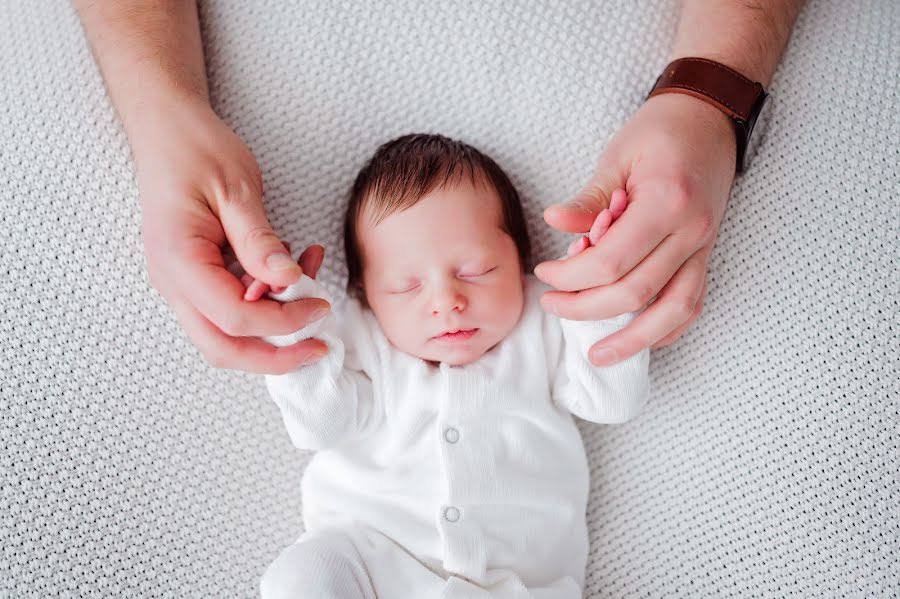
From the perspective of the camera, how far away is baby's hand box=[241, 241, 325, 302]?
1.11m

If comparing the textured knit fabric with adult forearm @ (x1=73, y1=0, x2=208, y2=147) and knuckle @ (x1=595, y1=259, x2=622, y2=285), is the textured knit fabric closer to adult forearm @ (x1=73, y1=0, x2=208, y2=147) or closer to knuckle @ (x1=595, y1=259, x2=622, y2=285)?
adult forearm @ (x1=73, y1=0, x2=208, y2=147)

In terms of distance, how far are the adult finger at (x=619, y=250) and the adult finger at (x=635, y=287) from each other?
0.02m

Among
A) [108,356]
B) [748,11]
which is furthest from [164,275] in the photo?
[748,11]

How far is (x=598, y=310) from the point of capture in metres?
1.19

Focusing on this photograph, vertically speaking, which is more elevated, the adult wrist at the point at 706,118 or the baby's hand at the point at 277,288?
the adult wrist at the point at 706,118

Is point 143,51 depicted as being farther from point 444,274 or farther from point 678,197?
point 678,197

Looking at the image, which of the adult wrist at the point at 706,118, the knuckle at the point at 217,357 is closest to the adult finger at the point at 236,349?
the knuckle at the point at 217,357

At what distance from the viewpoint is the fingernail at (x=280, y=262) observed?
1.07 m

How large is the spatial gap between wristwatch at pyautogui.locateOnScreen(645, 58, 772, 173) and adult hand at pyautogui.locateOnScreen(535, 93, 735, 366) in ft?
0.14

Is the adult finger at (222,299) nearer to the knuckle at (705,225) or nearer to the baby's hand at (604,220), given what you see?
the baby's hand at (604,220)

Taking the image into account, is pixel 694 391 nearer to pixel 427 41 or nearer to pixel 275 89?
pixel 427 41

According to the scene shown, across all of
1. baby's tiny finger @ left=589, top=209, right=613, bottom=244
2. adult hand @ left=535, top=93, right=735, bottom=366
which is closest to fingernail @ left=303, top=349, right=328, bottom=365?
adult hand @ left=535, top=93, right=735, bottom=366

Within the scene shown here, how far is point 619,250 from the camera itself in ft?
3.66

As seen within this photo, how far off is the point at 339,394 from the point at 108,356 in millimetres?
450
